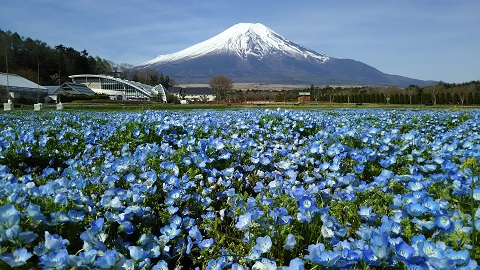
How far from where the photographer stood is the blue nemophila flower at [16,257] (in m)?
1.38

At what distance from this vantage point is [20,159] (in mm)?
4633

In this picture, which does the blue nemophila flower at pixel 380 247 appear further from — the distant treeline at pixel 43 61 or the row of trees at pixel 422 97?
the distant treeline at pixel 43 61

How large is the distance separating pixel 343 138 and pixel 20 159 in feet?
12.7

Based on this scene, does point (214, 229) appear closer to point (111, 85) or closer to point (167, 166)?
point (167, 166)

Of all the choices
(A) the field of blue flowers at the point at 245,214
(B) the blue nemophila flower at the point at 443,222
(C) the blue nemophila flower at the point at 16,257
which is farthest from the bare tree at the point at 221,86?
(C) the blue nemophila flower at the point at 16,257

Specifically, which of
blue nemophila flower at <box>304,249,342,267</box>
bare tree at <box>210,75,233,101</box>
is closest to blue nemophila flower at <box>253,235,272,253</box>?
blue nemophila flower at <box>304,249,342,267</box>

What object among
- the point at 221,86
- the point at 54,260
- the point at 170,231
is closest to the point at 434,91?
the point at 221,86

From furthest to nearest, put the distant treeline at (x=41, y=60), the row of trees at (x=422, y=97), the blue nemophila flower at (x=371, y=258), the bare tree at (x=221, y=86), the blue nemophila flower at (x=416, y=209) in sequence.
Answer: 1. the bare tree at (x=221, y=86)
2. the distant treeline at (x=41, y=60)
3. the row of trees at (x=422, y=97)
4. the blue nemophila flower at (x=416, y=209)
5. the blue nemophila flower at (x=371, y=258)

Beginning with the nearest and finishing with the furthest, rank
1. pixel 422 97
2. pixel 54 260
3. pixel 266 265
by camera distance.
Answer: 1. pixel 54 260
2. pixel 266 265
3. pixel 422 97

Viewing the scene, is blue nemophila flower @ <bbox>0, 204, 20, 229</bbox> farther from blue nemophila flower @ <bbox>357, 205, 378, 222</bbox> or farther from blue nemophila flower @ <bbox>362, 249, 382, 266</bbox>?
blue nemophila flower @ <bbox>357, 205, 378, 222</bbox>

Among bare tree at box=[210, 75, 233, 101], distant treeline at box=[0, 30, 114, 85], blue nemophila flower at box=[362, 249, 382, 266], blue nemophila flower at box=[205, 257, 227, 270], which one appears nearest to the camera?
blue nemophila flower at box=[362, 249, 382, 266]

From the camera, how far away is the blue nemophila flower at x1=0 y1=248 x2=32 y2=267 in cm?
138

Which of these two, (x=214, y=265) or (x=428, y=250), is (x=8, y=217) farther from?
(x=428, y=250)

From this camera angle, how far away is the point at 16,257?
1.45m
